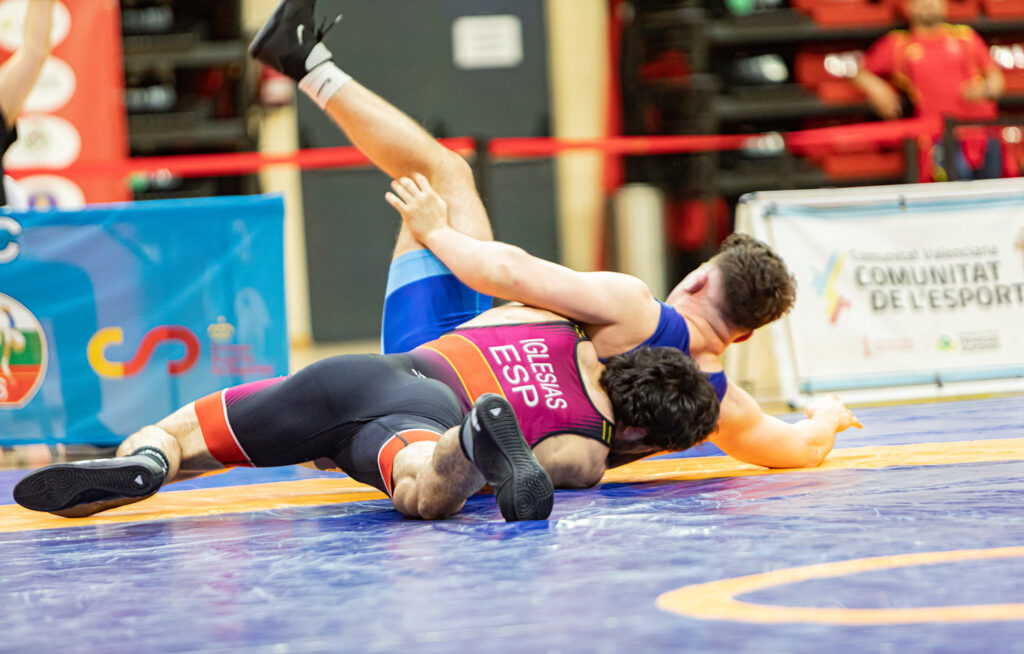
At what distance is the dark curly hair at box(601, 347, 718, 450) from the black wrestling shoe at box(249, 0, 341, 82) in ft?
4.48

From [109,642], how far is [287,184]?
8081 mm

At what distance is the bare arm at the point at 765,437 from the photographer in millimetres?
2682

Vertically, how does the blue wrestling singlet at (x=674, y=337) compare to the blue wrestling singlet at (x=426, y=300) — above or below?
below

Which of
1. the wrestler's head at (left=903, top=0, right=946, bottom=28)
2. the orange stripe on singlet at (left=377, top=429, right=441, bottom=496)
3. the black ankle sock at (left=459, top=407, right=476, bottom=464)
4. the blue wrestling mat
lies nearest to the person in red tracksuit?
the wrestler's head at (left=903, top=0, right=946, bottom=28)

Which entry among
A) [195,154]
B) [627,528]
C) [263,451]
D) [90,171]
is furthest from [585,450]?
[195,154]

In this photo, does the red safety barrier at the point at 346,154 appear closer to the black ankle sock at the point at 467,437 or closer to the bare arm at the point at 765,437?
the bare arm at the point at 765,437

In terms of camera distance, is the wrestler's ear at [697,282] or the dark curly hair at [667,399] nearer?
the dark curly hair at [667,399]

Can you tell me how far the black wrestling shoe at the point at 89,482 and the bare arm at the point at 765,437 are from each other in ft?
4.22

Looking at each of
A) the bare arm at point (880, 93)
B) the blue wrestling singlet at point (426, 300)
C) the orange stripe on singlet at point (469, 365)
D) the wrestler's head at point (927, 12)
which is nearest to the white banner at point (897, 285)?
the blue wrestling singlet at point (426, 300)

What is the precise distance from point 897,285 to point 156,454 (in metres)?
3.18

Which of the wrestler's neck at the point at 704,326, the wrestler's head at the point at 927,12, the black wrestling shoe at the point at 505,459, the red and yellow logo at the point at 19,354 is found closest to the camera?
the black wrestling shoe at the point at 505,459

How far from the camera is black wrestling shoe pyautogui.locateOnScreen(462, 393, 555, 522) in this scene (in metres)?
1.92

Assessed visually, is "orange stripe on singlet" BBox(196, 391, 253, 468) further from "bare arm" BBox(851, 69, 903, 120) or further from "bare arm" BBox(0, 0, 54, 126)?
"bare arm" BBox(851, 69, 903, 120)

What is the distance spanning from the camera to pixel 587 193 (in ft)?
31.5
